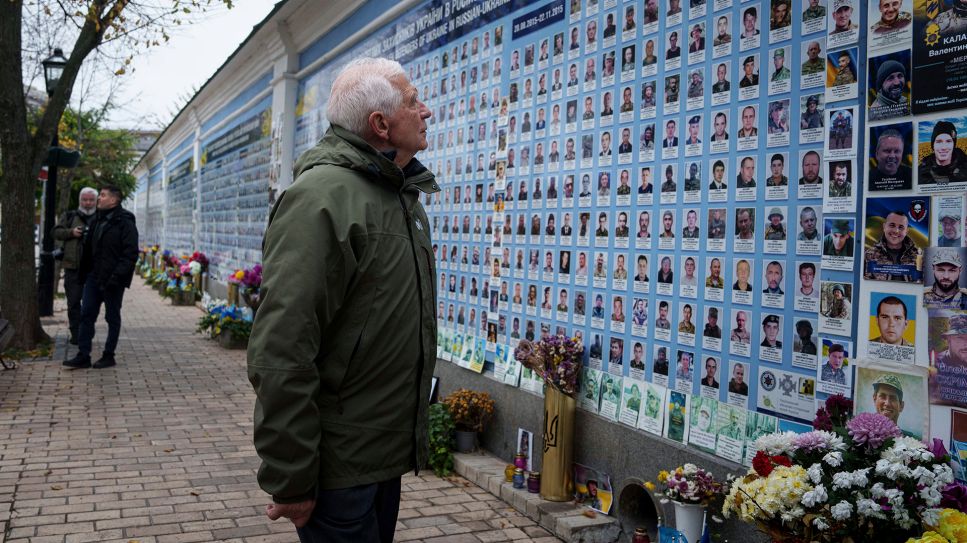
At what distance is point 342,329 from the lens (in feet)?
7.51

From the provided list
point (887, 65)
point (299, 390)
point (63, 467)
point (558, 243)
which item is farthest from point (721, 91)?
point (63, 467)

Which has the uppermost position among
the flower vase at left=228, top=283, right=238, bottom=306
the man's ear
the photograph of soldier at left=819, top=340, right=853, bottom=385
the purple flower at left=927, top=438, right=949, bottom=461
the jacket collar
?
the man's ear

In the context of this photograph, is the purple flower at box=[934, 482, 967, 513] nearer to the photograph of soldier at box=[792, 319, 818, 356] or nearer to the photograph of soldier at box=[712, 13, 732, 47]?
the photograph of soldier at box=[792, 319, 818, 356]

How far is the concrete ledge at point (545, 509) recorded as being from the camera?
15.0ft

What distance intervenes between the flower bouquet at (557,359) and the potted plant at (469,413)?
3.22 feet

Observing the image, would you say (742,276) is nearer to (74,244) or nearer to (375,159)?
(375,159)

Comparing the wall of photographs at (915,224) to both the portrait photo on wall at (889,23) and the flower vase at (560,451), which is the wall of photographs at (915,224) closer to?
the portrait photo on wall at (889,23)

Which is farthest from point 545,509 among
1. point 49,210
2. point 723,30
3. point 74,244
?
point 49,210

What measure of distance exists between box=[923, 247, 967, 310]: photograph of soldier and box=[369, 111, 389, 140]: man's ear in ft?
6.95

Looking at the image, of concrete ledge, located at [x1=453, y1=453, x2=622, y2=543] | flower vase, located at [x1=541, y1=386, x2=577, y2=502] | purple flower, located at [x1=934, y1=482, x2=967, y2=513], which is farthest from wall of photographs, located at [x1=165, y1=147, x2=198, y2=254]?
purple flower, located at [x1=934, y1=482, x2=967, y2=513]

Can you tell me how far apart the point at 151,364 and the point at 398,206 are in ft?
30.0

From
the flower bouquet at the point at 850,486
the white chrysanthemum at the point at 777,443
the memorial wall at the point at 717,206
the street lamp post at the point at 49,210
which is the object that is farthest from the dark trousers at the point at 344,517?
the street lamp post at the point at 49,210

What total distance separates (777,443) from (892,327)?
710 millimetres

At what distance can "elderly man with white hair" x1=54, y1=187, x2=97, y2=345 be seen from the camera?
10.7 m
